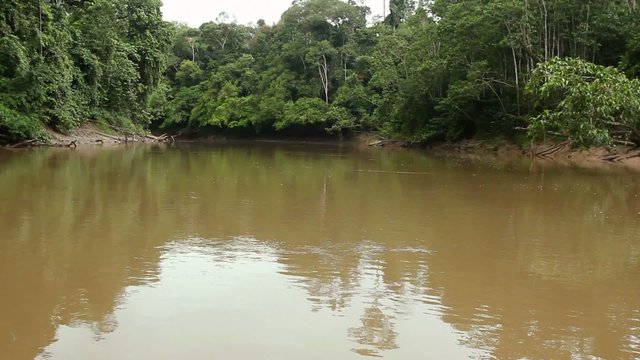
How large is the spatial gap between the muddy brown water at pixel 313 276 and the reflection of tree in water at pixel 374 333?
0.06ft

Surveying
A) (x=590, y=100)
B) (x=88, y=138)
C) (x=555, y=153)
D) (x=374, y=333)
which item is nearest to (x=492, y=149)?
(x=555, y=153)

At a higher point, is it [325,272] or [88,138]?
[88,138]

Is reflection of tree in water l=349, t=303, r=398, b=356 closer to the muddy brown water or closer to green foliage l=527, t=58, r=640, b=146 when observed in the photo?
the muddy brown water

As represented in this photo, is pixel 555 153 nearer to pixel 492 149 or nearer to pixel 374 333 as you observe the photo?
pixel 492 149

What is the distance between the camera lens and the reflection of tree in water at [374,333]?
419 centimetres

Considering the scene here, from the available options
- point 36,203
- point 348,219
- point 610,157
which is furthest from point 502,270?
point 610,157

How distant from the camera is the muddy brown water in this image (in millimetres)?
4273

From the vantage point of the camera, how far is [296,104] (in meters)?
54.9

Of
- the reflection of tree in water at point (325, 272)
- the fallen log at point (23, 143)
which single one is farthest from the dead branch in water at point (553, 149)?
the fallen log at point (23, 143)

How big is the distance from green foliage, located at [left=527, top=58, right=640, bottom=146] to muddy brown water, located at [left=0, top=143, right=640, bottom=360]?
6.33ft

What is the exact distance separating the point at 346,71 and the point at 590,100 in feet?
140

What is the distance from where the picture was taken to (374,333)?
14.7ft

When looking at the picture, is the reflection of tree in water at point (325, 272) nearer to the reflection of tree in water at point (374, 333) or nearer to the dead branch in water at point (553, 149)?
the reflection of tree in water at point (374, 333)

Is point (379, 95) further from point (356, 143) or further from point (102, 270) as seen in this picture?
point (102, 270)
